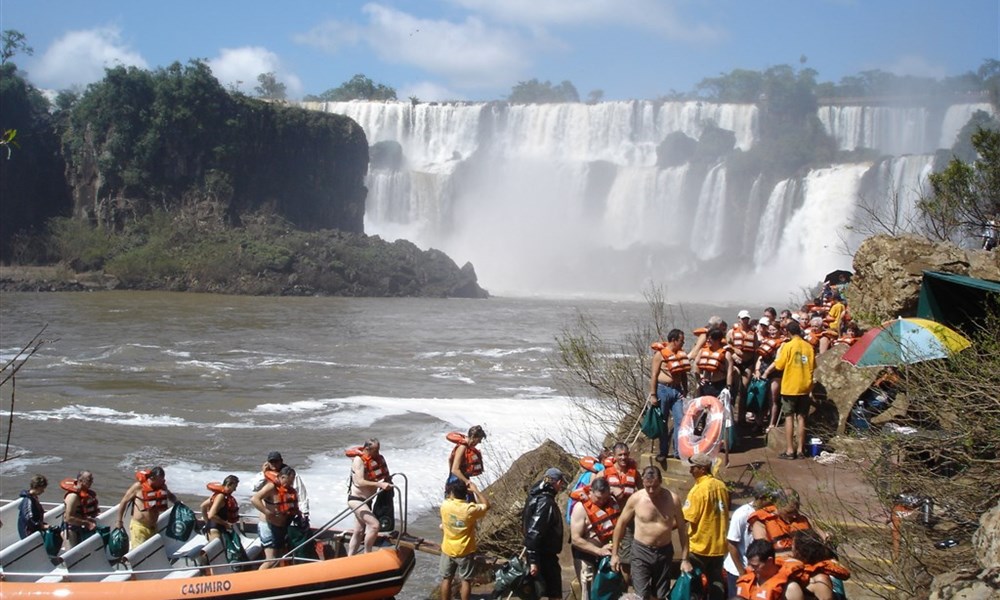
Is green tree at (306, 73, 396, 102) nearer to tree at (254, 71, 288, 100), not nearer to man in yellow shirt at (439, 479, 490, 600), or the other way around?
tree at (254, 71, 288, 100)

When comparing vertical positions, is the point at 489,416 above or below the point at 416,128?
below

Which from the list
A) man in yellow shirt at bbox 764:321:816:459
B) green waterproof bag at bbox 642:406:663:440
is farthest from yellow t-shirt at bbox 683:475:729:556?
man in yellow shirt at bbox 764:321:816:459

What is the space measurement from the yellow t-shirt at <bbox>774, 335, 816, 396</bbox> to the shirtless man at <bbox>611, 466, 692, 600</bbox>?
2.70m

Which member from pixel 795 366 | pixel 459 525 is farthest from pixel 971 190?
pixel 459 525

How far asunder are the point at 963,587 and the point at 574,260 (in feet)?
197

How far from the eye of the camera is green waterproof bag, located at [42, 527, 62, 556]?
7625mm

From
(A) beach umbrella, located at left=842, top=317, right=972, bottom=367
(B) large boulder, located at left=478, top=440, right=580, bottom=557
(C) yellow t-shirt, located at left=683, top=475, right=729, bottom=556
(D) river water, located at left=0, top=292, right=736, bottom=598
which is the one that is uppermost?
(A) beach umbrella, located at left=842, top=317, right=972, bottom=367

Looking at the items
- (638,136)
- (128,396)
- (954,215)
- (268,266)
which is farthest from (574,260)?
(954,215)

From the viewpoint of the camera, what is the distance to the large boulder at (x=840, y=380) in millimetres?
8828

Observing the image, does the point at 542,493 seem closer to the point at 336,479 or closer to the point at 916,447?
the point at 916,447

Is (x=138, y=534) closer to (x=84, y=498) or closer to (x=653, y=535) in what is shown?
(x=84, y=498)

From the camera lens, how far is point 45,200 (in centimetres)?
5659

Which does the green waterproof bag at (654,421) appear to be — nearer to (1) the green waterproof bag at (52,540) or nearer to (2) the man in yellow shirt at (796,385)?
(2) the man in yellow shirt at (796,385)

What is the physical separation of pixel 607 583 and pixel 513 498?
9.88ft
